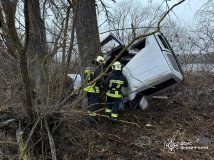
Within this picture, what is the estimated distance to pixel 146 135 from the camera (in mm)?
7152

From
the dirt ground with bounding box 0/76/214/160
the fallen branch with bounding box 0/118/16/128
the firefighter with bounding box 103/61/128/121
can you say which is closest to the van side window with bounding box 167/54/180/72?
the dirt ground with bounding box 0/76/214/160

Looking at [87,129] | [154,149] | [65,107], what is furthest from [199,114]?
[65,107]

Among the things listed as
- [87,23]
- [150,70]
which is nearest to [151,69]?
[150,70]

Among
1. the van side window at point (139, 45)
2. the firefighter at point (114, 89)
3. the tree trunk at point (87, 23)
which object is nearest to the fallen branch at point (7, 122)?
the firefighter at point (114, 89)

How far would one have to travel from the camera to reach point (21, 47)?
4.89 meters

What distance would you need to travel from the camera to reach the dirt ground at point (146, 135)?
6.42 m

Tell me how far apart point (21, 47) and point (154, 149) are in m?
2.99

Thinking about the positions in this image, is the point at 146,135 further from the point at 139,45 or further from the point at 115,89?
the point at 139,45

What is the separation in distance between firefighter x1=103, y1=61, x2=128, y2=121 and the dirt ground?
10.5 inches

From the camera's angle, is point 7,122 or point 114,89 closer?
point 7,122

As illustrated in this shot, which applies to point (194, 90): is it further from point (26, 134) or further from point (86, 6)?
point (26, 134)

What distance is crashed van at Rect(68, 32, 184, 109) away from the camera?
25.0 ft

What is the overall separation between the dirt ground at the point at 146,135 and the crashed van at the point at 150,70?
1.55ft

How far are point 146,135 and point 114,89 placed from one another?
1106 millimetres
